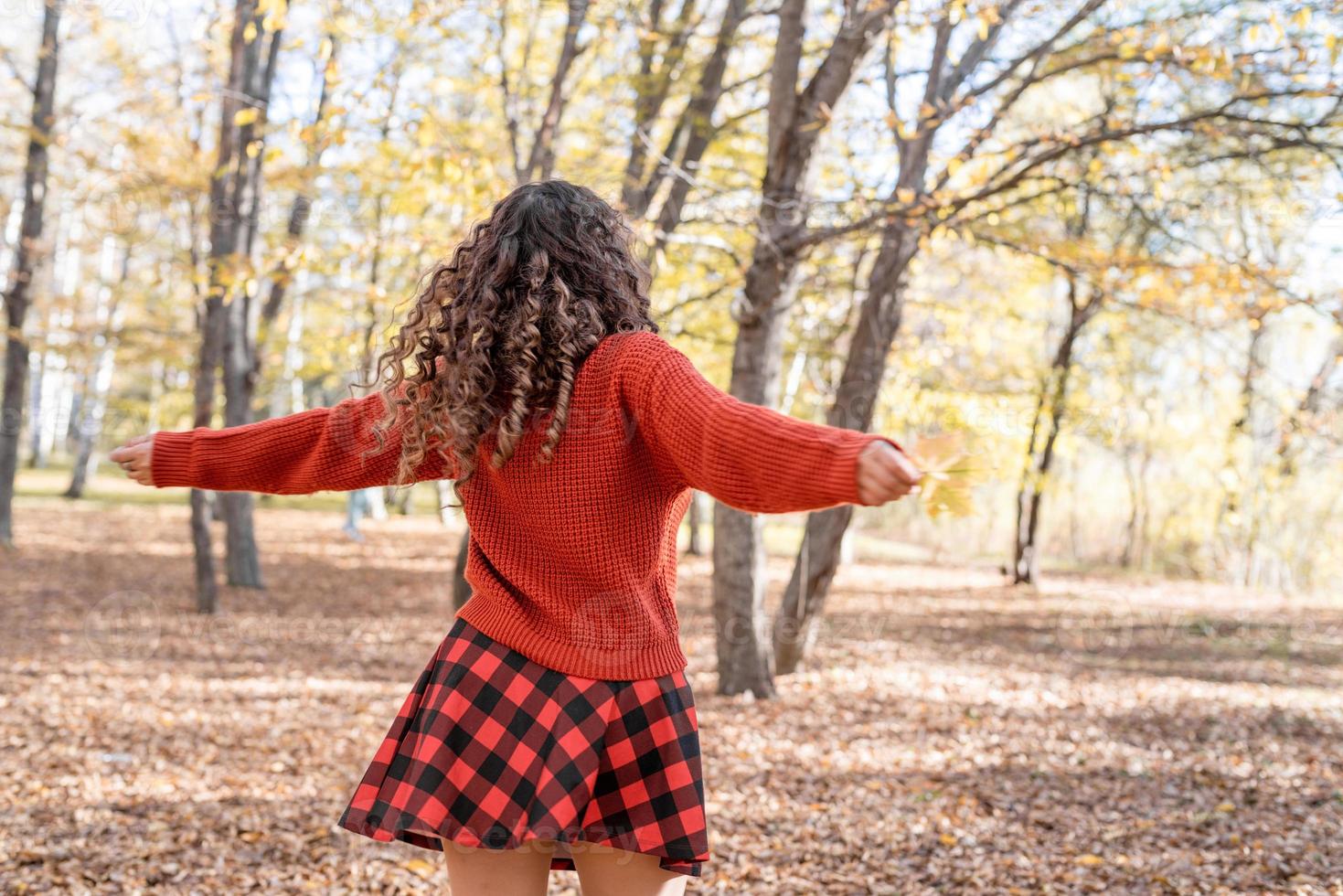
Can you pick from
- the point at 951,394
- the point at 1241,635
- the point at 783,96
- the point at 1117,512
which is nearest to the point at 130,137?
the point at 783,96

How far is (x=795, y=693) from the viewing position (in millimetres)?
6559

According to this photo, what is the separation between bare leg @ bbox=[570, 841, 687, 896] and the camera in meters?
1.74

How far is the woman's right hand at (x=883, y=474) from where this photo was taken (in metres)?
1.32

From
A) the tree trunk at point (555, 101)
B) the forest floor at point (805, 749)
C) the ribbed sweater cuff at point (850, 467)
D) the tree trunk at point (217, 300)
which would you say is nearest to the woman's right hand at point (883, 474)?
the ribbed sweater cuff at point (850, 467)

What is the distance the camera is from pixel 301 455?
1.90 meters

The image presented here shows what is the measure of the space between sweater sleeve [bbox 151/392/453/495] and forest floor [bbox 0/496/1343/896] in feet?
6.67

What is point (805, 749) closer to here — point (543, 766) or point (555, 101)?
point (543, 766)

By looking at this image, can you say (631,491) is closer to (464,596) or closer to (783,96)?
(783,96)

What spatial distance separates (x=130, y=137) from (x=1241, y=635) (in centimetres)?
1084

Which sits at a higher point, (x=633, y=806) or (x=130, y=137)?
(x=130, y=137)

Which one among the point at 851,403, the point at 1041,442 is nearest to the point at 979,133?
the point at 851,403

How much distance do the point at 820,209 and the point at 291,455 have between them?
5.35 m

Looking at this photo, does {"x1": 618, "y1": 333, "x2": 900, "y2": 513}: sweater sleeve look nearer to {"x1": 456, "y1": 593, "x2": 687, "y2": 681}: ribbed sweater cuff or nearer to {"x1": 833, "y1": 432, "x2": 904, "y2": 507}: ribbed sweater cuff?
{"x1": 833, "y1": 432, "x2": 904, "y2": 507}: ribbed sweater cuff
